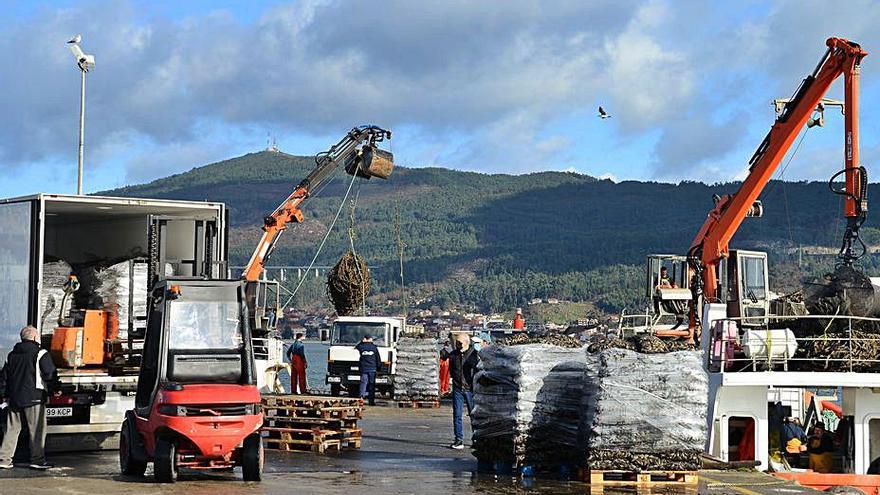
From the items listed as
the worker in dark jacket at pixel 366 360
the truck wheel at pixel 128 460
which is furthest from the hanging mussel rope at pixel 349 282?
the truck wheel at pixel 128 460

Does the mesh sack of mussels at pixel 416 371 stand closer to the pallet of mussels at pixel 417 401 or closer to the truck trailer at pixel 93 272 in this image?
the pallet of mussels at pixel 417 401

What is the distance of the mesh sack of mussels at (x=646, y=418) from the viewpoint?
15789 mm

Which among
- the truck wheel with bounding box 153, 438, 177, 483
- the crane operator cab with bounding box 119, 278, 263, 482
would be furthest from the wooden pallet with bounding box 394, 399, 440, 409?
the truck wheel with bounding box 153, 438, 177, 483

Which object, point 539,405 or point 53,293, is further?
point 53,293

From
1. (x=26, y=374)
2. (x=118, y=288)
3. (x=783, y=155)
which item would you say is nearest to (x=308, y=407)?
(x=118, y=288)

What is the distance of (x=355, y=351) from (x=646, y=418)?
22008 millimetres

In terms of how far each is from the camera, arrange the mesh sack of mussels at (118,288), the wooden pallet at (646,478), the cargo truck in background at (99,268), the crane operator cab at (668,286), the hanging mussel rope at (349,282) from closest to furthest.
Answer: the wooden pallet at (646,478), the cargo truck in background at (99,268), the mesh sack of mussels at (118,288), the crane operator cab at (668,286), the hanging mussel rope at (349,282)

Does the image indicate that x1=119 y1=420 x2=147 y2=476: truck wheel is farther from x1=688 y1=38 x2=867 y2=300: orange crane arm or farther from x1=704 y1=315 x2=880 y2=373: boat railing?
x1=688 y1=38 x2=867 y2=300: orange crane arm

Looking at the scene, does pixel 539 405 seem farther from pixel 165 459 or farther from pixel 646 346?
pixel 165 459

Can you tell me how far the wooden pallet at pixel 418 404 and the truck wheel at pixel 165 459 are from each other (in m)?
19.7

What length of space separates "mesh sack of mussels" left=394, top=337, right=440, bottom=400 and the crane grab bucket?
5.04 meters

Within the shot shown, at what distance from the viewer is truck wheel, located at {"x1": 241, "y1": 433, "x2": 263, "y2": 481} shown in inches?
615

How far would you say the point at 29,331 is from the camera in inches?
658

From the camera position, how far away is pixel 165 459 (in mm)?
15070
